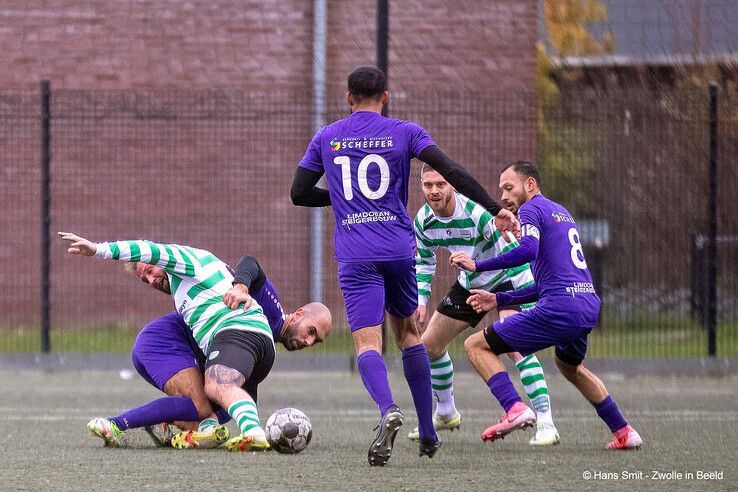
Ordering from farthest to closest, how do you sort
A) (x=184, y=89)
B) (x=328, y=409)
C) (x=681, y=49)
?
1. (x=681, y=49)
2. (x=184, y=89)
3. (x=328, y=409)

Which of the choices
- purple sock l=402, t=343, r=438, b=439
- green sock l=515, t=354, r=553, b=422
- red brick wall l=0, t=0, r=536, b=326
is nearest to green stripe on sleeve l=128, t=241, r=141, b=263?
purple sock l=402, t=343, r=438, b=439

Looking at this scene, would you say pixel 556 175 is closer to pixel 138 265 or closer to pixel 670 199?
pixel 670 199

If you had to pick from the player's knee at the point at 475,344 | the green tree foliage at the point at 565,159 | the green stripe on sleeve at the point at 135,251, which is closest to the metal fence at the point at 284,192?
A: the green tree foliage at the point at 565,159

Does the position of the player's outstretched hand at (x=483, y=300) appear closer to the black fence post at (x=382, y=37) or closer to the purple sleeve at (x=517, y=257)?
the purple sleeve at (x=517, y=257)

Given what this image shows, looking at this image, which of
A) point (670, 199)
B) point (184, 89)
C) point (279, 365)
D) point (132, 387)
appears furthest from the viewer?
point (184, 89)

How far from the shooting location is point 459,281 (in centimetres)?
A: 970

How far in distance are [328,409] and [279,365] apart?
3.55 m

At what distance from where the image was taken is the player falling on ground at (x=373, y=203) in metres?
7.54

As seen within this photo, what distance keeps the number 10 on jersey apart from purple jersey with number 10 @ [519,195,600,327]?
0.99 m

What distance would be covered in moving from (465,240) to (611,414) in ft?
5.00

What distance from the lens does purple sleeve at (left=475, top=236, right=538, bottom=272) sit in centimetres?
802

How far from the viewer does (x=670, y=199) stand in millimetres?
15930

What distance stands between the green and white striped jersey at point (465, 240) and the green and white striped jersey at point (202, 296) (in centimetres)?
141

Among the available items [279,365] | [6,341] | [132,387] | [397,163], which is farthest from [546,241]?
[6,341]
